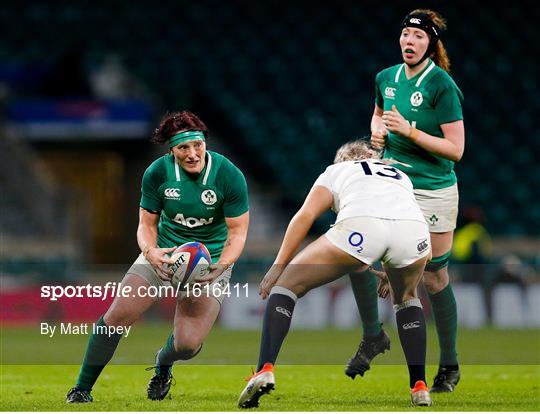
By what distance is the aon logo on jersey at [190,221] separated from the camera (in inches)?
286

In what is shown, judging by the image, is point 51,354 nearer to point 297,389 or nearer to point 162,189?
point 297,389

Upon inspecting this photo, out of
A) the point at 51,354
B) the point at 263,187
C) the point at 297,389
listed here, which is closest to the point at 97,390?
the point at 297,389

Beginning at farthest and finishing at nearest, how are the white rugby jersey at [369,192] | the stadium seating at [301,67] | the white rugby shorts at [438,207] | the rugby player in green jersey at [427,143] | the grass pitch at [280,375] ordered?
the stadium seating at [301,67] < the white rugby shorts at [438,207] < the rugby player in green jersey at [427,143] < the grass pitch at [280,375] < the white rugby jersey at [369,192]

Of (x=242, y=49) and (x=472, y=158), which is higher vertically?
(x=242, y=49)

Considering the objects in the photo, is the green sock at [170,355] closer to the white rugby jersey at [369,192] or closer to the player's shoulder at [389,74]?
the white rugby jersey at [369,192]

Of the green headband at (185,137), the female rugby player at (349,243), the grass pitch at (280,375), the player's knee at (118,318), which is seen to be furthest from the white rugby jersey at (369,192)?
the player's knee at (118,318)

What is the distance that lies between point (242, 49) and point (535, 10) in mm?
5444

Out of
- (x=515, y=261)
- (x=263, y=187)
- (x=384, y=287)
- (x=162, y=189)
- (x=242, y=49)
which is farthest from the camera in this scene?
(x=242, y=49)

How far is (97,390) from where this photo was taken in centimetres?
798

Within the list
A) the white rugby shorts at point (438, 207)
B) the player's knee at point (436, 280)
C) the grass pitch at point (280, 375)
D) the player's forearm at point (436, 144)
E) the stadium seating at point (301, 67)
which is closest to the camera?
Answer: the grass pitch at point (280, 375)

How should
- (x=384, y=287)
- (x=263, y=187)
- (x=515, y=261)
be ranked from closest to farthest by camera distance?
1. (x=384, y=287)
2. (x=515, y=261)
3. (x=263, y=187)

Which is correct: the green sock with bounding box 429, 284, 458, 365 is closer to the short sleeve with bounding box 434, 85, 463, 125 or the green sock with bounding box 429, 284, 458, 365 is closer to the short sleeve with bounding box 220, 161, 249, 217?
the short sleeve with bounding box 434, 85, 463, 125

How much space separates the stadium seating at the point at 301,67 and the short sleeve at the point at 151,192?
491 inches

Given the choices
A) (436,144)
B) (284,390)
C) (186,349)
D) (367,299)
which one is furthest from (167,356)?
(436,144)
